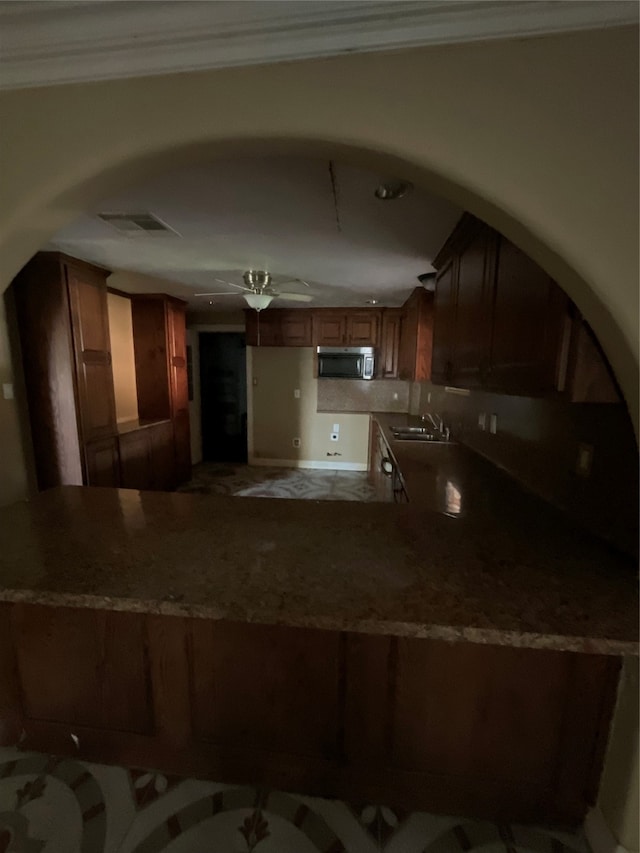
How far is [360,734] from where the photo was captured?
4.16 feet

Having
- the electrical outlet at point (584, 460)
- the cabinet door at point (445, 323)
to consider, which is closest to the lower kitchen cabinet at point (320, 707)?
the electrical outlet at point (584, 460)

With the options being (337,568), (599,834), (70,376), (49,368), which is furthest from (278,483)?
(599,834)

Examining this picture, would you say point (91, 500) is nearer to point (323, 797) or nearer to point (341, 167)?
point (323, 797)

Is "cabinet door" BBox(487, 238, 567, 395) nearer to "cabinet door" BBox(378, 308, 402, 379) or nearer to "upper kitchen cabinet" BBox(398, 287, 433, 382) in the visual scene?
"upper kitchen cabinet" BBox(398, 287, 433, 382)

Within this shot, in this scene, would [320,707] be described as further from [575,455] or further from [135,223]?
[135,223]

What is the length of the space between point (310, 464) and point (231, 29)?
5.03 metres

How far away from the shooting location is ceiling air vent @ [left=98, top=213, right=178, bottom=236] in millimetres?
1981

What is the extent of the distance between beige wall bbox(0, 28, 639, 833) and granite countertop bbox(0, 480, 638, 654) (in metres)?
0.51

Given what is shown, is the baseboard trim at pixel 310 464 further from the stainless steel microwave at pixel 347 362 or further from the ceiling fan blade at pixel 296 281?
the ceiling fan blade at pixel 296 281

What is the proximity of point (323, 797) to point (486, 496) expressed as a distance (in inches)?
51.7

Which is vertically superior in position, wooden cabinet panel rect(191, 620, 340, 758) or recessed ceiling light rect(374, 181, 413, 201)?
recessed ceiling light rect(374, 181, 413, 201)

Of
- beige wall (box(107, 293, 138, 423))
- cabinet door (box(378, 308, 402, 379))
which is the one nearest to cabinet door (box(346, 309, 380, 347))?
cabinet door (box(378, 308, 402, 379))

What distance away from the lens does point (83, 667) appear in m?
1.36

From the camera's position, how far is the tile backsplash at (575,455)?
117 centimetres
